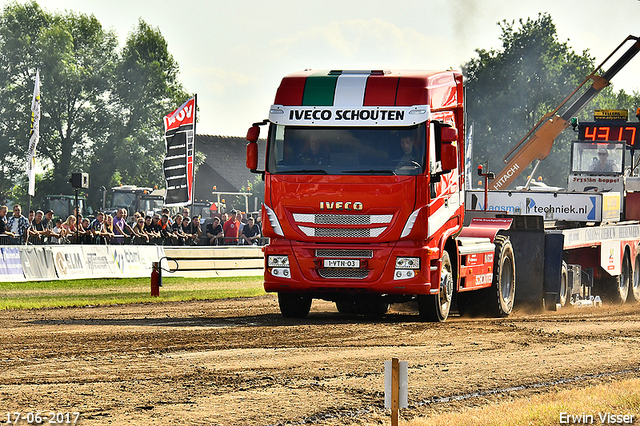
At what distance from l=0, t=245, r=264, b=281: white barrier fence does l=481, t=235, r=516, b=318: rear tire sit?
10930mm

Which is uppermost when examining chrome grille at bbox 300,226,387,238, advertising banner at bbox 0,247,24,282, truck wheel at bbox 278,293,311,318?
chrome grille at bbox 300,226,387,238

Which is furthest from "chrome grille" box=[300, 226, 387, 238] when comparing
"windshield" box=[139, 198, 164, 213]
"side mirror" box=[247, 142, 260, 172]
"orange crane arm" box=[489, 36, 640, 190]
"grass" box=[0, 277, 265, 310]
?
"windshield" box=[139, 198, 164, 213]

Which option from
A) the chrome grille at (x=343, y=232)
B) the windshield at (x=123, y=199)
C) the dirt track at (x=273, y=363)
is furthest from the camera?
the windshield at (x=123, y=199)

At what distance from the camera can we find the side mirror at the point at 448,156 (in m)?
13.0

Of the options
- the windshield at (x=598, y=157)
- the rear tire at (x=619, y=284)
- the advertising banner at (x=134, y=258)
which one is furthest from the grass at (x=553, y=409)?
the advertising banner at (x=134, y=258)

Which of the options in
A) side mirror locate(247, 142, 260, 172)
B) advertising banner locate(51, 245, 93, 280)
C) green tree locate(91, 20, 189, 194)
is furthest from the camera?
green tree locate(91, 20, 189, 194)

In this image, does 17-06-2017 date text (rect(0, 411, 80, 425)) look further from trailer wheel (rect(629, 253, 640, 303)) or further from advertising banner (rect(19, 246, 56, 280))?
trailer wheel (rect(629, 253, 640, 303))

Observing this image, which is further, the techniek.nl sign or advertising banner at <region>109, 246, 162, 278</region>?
advertising banner at <region>109, 246, 162, 278</region>

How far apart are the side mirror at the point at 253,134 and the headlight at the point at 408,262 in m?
2.62

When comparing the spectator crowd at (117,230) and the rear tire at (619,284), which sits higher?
the spectator crowd at (117,230)

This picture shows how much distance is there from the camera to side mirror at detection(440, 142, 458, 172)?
1303 cm

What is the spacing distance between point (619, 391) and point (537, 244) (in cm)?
938

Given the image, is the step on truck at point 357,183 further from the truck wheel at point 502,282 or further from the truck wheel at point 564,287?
the truck wheel at point 564,287

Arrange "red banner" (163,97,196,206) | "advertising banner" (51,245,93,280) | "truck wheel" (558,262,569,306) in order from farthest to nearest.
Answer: "red banner" (163,97,196,206) → "advertising banner" (51,245,93,280) → "truck wheel" (558,262,569,306)
